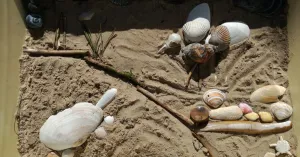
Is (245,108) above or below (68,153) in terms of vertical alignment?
above

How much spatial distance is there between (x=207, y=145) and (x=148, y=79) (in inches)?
20.2

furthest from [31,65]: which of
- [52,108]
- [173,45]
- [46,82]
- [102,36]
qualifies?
[173,45]

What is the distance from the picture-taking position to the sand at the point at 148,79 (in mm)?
2178

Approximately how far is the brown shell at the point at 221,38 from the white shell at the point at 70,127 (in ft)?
2.57

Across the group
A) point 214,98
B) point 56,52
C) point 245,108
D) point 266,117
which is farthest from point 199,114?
point 56,52

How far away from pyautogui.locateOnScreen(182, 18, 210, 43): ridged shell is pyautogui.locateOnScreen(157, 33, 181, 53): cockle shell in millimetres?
52

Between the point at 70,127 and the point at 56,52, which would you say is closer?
the point at 70,127

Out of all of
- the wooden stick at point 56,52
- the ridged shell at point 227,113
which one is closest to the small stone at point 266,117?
the ridged shell at point 227,113

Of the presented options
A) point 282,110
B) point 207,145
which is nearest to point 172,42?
point 207,145

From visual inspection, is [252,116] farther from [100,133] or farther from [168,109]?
[100,133]

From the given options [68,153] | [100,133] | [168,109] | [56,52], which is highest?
[56,52]

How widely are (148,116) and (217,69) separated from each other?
19.6 inches

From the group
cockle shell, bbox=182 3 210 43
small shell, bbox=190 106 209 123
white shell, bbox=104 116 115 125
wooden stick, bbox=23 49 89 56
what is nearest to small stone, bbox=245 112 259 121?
small shell, bbox=190 106 209 123

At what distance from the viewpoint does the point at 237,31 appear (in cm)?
224
